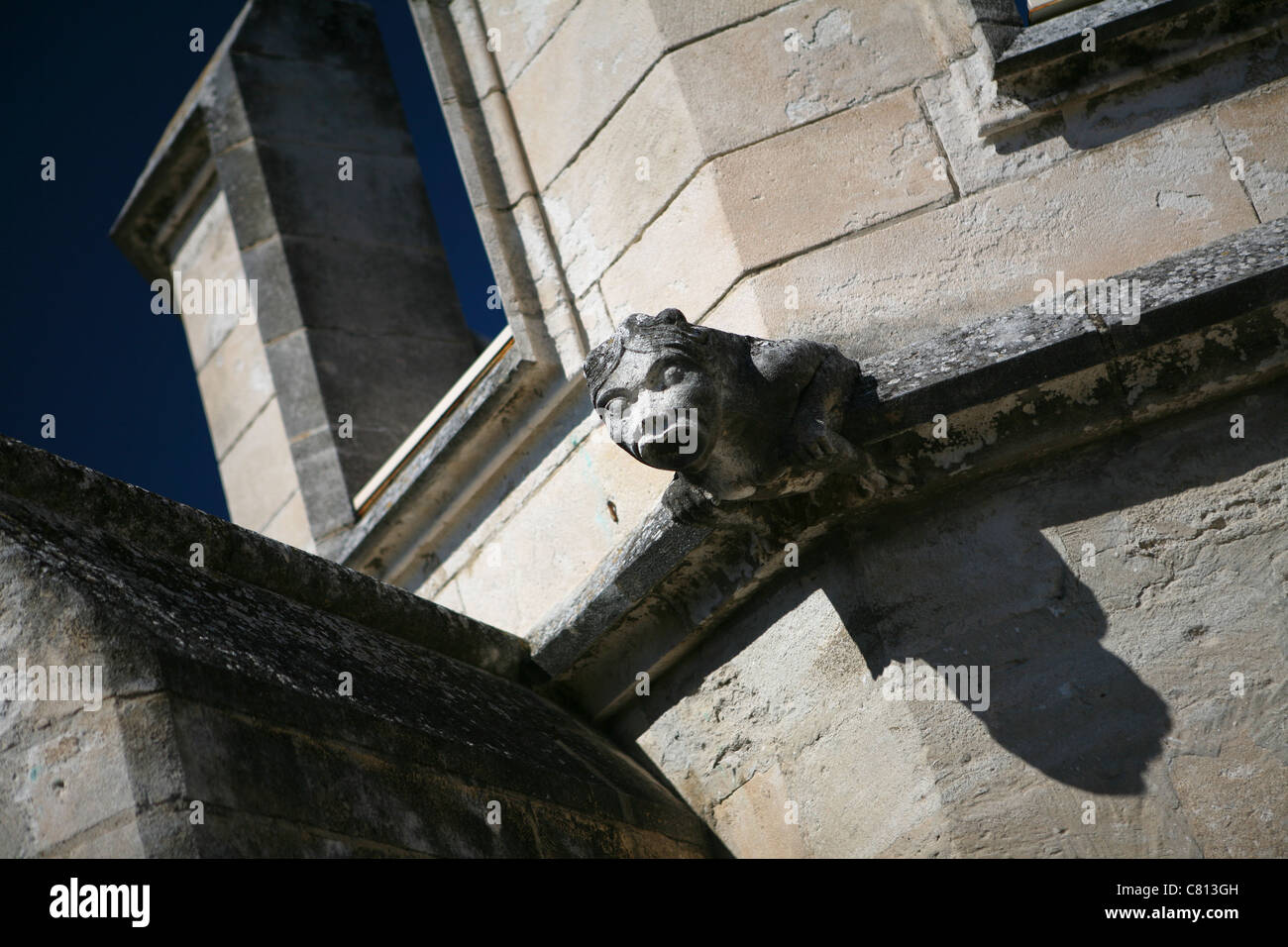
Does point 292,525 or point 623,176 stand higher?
point 292,525

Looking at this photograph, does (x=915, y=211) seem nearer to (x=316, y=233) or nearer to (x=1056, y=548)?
(x=1056, y=548)

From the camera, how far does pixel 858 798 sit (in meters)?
3.37

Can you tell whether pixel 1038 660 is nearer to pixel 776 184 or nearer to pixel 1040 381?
pixel 1040 381

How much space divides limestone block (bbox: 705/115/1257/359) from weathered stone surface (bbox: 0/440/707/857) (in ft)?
3.97

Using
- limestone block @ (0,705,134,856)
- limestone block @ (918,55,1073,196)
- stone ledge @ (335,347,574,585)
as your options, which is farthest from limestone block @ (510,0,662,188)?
limestone block @ (0,705,134,856)

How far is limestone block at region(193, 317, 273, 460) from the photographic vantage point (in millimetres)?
6355

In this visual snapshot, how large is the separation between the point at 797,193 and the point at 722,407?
3.31 feet

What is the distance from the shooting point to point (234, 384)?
653 cm

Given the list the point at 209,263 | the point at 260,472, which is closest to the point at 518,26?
the point at 260,472

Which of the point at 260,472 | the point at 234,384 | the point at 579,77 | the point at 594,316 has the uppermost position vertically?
the point at 234,384

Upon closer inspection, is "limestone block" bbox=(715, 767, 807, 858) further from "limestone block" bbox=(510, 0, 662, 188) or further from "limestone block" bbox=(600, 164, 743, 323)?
"limestone block" bbox=(510, 0, 662, 188)

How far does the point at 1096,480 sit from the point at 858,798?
852 mm
